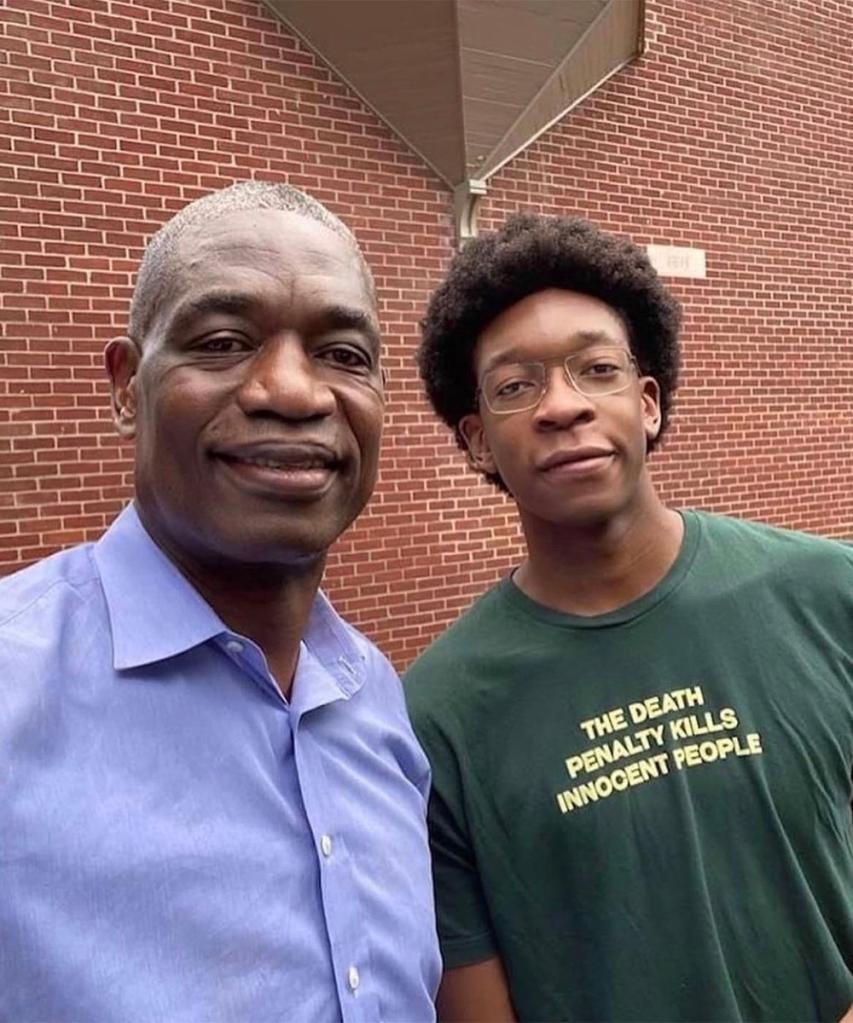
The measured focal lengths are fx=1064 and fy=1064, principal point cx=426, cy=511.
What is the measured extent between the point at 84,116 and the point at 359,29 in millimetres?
1439

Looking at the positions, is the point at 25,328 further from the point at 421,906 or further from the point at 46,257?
the point at 421,906

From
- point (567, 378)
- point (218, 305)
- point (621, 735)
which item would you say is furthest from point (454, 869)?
point (218, 305)

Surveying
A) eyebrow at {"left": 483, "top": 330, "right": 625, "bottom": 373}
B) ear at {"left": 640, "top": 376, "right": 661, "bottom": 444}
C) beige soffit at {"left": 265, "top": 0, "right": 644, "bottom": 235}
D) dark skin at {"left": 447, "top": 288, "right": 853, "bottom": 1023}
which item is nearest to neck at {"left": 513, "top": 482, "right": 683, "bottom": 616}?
dark skin at {"left": 447, "top": 288, "right": 853, "bottom": 1023}

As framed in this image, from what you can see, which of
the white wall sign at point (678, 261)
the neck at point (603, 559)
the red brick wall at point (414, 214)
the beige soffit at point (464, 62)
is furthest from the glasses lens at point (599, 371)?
the white wall sign at point (678, 261)

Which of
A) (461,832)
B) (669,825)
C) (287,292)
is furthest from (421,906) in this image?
(287,292)

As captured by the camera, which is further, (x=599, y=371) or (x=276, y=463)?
(x=599, y=371)

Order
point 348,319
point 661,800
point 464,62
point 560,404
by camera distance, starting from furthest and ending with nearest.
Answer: point 464,62 < point 560,404 < point 661,800 < point 348,319

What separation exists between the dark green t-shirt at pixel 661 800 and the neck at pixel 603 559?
4cm

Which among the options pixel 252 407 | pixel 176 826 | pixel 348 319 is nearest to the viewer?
pixel 176 826

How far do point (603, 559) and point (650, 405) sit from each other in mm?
374

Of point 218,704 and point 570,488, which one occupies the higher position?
point 570,488

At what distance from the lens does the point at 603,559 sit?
6.35 ft

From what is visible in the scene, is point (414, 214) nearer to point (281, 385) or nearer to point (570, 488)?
point (570, 488)

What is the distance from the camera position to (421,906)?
1.60 meters
